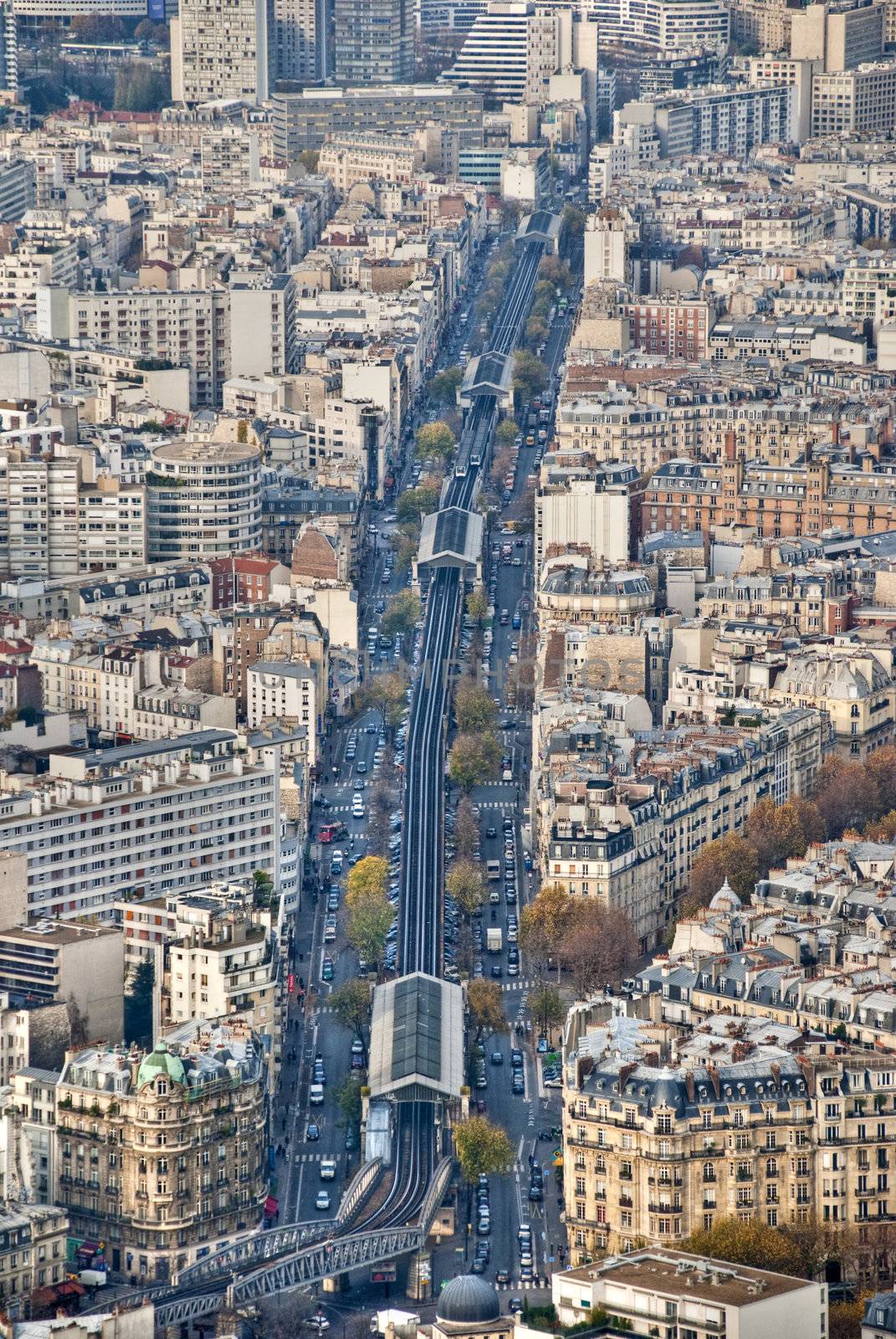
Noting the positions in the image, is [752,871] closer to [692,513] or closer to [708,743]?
[708,743]

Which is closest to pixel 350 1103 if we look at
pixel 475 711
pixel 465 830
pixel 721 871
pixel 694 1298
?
pixel 721 871

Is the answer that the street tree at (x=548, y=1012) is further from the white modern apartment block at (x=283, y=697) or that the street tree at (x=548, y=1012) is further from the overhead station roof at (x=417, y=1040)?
the white modern apartment block at (x=283, y=697)

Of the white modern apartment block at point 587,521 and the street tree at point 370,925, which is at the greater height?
the white modern apartment block at point 587,521

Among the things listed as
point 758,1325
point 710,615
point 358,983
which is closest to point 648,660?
point 710,615

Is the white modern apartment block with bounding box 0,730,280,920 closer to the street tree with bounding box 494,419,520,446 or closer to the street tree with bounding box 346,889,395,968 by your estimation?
the street tree with bounding box 346,889,395,968

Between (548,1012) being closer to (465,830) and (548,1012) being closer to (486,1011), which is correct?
(486,1011)

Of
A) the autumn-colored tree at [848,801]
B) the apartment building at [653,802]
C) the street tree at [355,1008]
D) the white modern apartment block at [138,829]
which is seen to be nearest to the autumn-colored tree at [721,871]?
the apartment building at [653,802]

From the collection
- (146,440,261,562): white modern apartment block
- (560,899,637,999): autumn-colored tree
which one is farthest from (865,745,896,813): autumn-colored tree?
(146,440,261,562): white modern apartment block
